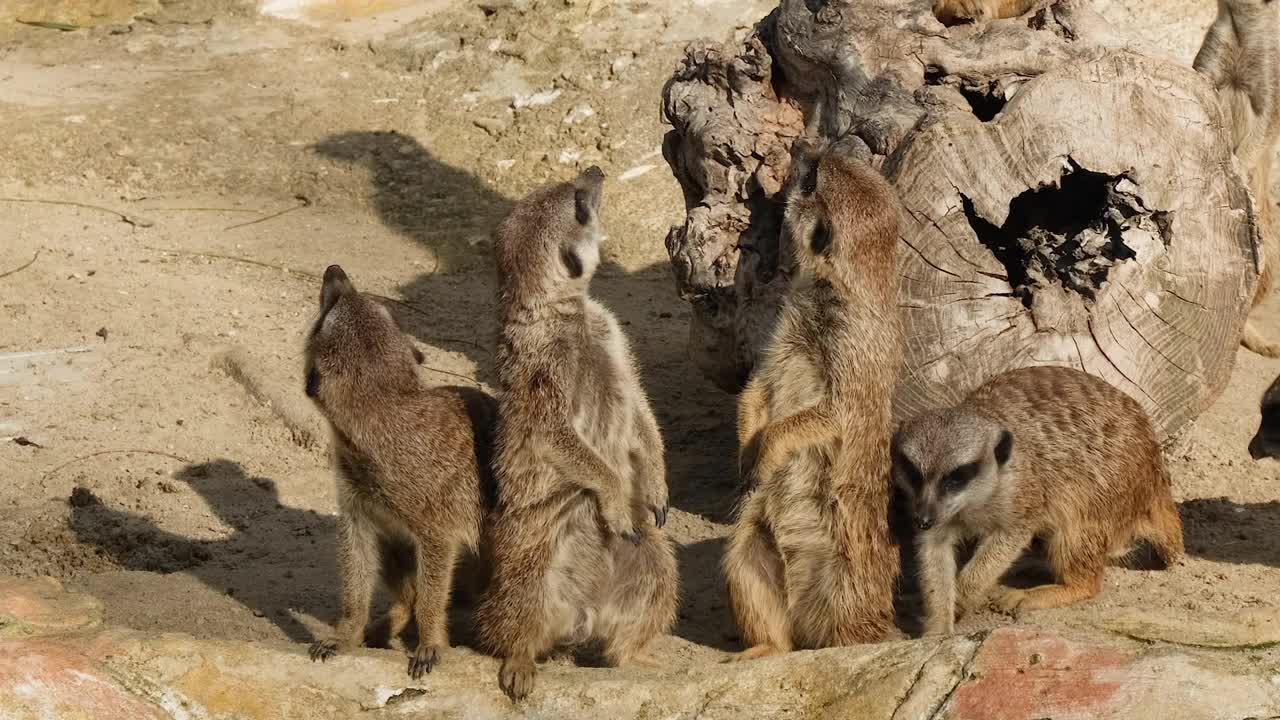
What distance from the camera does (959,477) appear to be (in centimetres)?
452

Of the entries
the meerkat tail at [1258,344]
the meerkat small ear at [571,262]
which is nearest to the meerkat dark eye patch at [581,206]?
the meerkat small ear at [571,262]

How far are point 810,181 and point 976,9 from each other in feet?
6.17

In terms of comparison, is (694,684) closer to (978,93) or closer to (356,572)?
(356,572)

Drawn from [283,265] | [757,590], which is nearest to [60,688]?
[757,590]

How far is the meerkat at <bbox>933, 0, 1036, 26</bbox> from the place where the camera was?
586cm

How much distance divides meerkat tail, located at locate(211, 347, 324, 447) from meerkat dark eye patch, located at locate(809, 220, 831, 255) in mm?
2510

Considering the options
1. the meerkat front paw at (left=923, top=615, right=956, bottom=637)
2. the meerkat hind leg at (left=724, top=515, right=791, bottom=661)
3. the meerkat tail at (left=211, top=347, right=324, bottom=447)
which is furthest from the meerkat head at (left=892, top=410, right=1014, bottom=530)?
the meerkat tail at (left=211, top=347, right=324, bottom=447)

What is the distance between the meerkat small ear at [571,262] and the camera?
4.25 m

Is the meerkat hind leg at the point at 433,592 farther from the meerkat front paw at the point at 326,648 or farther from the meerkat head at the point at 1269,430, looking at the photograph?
the meerkat head at the point at 1269,430

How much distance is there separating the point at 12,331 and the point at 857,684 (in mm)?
4415

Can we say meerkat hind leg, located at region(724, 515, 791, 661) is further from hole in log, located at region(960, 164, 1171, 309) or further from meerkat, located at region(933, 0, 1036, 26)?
meerkat, located at region(933, 0, 1036, 26)

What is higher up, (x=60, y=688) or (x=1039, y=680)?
(x=1039, y=680)

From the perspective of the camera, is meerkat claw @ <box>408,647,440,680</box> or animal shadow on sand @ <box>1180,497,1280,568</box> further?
animal shadow on sand @ <box>1180,497,1280,568</box>

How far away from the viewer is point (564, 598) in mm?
4320
